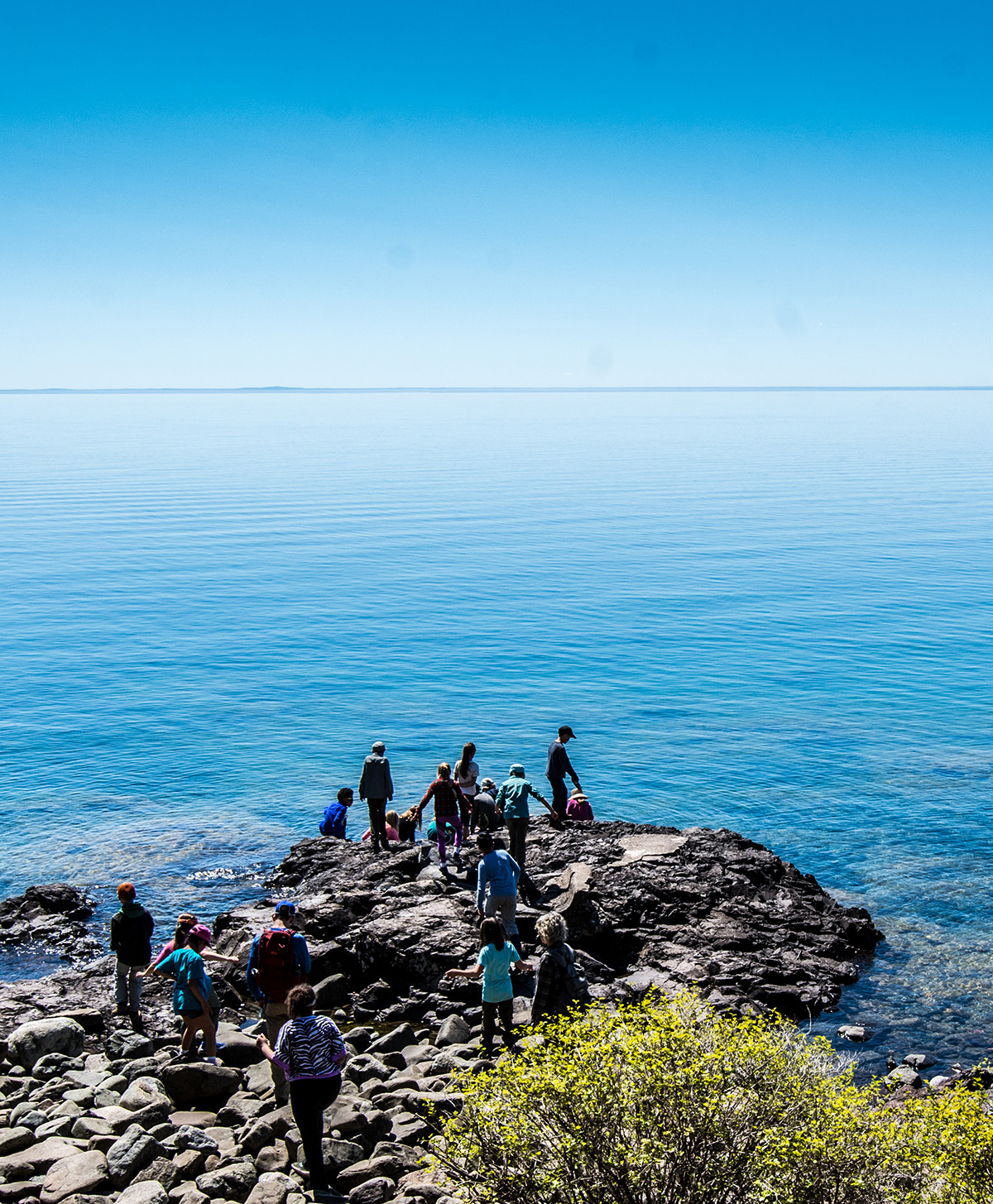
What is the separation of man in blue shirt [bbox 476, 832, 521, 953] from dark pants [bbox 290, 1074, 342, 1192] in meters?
5.75

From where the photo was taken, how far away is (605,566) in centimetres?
7375

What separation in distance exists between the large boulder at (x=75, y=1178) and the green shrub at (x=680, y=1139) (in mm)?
4277

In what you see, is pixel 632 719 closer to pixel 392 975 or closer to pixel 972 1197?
pixel 392 975

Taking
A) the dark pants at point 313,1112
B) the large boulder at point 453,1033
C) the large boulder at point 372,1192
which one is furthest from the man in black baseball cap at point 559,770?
the large boulder at point 372,1192

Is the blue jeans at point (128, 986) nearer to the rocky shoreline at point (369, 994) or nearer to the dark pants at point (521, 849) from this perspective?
the rocky shoreline at point (369, 994)

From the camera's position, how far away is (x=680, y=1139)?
9.55m

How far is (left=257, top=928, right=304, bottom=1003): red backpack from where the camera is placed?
550 inches

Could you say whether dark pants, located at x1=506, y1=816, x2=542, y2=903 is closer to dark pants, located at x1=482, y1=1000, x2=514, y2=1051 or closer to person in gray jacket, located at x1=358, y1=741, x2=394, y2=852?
person in gray jacket, located at x1=358, y1=741, x2=394, y2=852

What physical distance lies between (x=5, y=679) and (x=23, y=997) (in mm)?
30870

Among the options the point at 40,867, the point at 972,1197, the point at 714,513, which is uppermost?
the point at 714,513

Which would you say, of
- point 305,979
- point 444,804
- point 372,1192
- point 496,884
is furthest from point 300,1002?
point 444,804

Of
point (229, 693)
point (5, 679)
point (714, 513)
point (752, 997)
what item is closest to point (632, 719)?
point (229, 693)

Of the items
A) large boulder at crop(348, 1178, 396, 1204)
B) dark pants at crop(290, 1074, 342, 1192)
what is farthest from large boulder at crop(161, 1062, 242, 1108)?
large boulder at crop(348, 1178, 396, 1204)

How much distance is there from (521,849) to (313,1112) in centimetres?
1040
